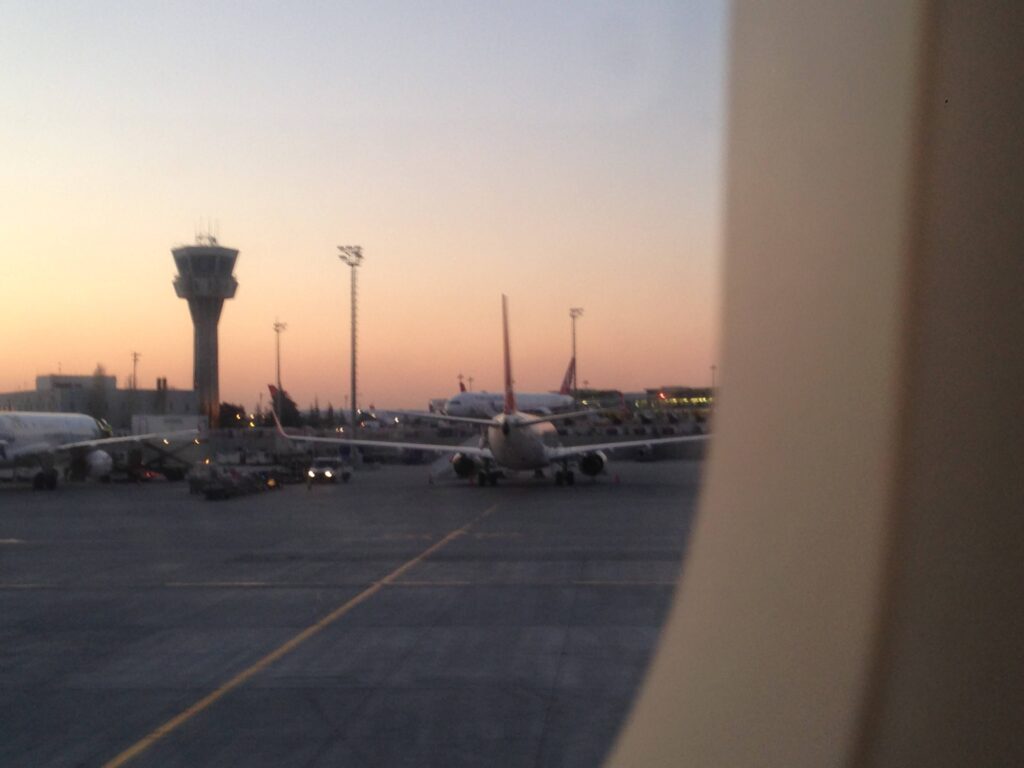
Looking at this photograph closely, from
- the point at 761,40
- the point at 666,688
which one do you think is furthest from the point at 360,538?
the point at 761,40

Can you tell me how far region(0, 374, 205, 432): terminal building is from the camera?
6406cm

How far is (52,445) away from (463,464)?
1533cm

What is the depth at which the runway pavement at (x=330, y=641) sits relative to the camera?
7039 mm

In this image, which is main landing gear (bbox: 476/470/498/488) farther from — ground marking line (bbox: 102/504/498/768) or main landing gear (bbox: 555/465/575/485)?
ground marking line (bbox: 102/504/498/768)

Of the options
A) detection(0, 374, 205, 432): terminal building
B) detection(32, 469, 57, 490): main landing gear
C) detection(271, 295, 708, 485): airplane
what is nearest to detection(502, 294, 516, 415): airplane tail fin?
detection(271, 295, 708, 485): airplane

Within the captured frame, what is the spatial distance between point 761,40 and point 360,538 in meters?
17.0

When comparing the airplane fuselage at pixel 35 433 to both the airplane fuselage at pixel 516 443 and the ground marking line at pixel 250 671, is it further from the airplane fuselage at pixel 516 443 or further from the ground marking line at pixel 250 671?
the ground marking line at pixel 250 671

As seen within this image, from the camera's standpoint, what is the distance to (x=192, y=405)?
68125mm

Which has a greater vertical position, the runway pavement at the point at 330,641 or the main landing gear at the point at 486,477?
the runway pavement at the point at 330,641

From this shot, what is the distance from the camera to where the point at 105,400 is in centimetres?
6750

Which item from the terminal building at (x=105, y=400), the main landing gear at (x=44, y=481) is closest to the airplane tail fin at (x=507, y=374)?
the main landing gear at (x=44, y=481)

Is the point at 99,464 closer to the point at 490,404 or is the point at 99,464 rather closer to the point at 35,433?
the point at 35,433

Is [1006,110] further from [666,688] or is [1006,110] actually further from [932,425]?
[666,688]

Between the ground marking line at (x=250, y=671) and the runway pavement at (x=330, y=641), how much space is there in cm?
3
